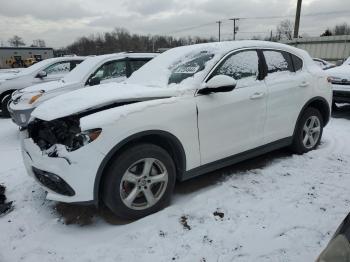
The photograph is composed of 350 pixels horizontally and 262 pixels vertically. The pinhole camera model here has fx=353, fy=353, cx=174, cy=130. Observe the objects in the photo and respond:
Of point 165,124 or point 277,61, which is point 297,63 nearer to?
point 277,61

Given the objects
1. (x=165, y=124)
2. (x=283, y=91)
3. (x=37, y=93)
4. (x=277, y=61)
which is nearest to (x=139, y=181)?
(x=165, y=124)

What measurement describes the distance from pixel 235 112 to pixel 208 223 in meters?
1.38

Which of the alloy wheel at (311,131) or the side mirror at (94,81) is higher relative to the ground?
the side mirror at (94,81)

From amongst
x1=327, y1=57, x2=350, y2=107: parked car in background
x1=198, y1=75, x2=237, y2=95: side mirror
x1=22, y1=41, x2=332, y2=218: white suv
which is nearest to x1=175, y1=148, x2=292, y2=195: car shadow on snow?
x1=22, y1=41, x2=332, y2=218: white suv

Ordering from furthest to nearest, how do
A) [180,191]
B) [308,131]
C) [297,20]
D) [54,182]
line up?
[297,20]
[308,131]
[180,191]
[54,182]

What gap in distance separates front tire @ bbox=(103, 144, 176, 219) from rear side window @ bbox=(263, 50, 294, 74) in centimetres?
A: 204

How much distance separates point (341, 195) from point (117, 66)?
5.51 metres

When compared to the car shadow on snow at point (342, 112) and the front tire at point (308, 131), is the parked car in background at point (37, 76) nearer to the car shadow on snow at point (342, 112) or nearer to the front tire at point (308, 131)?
the front tire at point (308, 131)

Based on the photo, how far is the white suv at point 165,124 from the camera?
324cm

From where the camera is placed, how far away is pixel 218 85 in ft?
12.5

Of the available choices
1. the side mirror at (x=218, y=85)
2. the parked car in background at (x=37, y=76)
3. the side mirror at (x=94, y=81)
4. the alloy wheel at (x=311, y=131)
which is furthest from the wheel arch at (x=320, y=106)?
the parked car in background at (x=37, y=76)

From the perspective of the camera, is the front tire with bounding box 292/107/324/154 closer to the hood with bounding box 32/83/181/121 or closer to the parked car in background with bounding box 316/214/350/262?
the hood with bounding box 32/83/181/121

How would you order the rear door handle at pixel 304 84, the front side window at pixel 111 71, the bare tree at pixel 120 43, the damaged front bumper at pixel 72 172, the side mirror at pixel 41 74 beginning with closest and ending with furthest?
1. the damaged front bumper at pixel 72 172
2. the rear door handle at pixel 304 84
3. the front side window at pixel 111 71
4. the side mirror at pixel 41 74
5. the bare tree at pixel 120 43

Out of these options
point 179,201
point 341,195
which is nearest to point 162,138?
point 179,201
